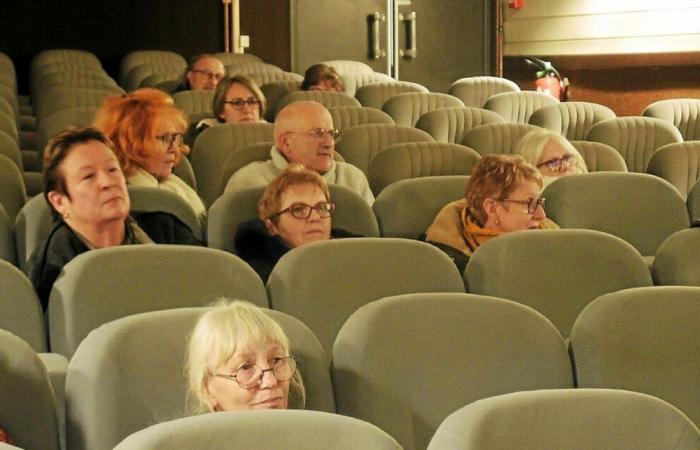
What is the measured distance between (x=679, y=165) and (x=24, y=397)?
11.6 ft

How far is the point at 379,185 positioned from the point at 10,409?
263 cm

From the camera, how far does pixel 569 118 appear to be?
6.59 m

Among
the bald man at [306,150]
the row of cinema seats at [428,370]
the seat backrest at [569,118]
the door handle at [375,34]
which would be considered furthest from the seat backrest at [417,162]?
the door handle at [375,34]

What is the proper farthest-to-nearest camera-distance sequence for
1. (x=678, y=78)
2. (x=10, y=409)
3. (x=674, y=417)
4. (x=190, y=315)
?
(x=678, y=78) → (x=190, y=315) → (x=10, y=409) → (x=674, y=417)

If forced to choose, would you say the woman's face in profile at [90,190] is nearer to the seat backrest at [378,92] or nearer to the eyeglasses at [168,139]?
the eyeglasses at [168,139]

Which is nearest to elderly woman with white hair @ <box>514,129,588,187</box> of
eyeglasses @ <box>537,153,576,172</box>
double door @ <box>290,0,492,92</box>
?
eyeglasses @ <box>537,153,576,172</box>

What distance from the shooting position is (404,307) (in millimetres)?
2498

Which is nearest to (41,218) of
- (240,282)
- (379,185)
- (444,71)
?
(240,282)

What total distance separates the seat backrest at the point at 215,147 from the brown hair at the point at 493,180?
1501mm

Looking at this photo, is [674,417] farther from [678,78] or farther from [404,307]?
[678,78]

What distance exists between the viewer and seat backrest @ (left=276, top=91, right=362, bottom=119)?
21.2ft

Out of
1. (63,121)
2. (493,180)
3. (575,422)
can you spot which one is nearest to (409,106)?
(63,121)

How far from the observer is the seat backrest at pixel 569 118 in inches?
257

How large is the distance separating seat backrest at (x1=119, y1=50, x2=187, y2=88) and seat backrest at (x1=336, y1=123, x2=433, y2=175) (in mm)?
3878
